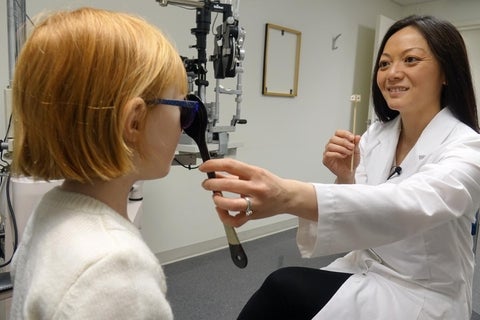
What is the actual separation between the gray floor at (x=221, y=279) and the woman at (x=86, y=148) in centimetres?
139

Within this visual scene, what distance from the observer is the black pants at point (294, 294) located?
932mm

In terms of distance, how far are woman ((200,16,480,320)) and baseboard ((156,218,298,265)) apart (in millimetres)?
1414

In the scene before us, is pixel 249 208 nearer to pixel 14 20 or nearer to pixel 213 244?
pixel 14 20

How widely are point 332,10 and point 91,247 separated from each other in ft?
10.3

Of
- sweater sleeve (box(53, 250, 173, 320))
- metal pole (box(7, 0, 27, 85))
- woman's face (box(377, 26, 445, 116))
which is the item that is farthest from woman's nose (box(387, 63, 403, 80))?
metal pole (box(7, 0, 27, 85))

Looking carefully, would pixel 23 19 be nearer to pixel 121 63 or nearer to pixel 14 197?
pixel 14 197

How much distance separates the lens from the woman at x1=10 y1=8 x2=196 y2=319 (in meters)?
0.45

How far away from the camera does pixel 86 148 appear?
515 millimetres

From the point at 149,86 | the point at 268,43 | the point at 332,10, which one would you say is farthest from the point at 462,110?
the point at 332,10

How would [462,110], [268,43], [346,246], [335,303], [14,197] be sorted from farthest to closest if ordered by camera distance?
[268,43], [14,197], [462,110], [335,303], [346,246]

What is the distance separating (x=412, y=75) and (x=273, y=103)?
5.81 ft

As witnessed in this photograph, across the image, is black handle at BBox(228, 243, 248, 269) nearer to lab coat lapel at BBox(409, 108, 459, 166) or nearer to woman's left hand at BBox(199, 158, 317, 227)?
woman's left hand at BBox(199, 158, 317, 227)

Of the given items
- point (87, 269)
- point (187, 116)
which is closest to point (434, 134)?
point (187, 116)

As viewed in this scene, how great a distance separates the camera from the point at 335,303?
0.87m
